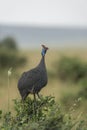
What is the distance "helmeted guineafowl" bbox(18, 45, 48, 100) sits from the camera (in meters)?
8.24

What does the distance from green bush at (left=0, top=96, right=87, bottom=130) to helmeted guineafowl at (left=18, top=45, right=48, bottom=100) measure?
11 centimetres

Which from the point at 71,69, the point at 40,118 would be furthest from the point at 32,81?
the point at 71,69

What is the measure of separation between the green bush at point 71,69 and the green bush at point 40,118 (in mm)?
26133

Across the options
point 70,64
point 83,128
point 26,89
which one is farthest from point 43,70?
point 70,64

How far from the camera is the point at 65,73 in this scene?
37.5 meters

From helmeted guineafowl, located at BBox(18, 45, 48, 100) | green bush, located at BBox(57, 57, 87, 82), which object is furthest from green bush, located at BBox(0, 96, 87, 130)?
green bush, located at BBox(57, 57, 87, 82)

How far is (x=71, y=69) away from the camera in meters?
36.6

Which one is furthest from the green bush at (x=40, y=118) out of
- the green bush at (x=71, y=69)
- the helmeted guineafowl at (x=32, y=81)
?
the green bush at (x=71, y=69)

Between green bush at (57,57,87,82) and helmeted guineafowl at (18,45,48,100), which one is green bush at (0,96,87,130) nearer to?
helmeted guineafowl at (18,45,48,100)

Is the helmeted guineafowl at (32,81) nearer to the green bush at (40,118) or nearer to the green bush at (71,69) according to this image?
the green bush at (40,118)

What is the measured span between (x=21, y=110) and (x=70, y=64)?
95.8 ft

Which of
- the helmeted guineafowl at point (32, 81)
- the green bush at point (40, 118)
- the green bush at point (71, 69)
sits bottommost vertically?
the green bush at point (71, 69)

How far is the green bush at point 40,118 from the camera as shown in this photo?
727cm

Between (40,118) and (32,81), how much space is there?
0.72 metres
